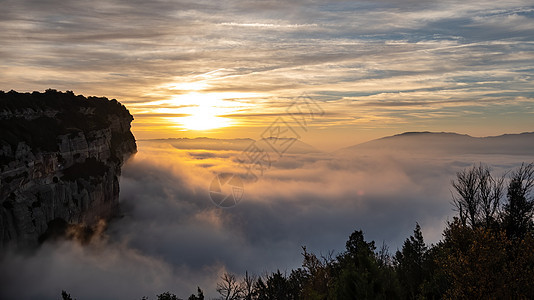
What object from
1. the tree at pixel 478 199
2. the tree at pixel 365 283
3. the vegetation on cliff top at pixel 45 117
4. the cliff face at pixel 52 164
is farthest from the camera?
the vegetation on cliff top at pixel 45 117

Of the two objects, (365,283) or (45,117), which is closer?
(365,283)

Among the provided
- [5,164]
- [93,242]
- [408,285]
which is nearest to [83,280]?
[93,242]

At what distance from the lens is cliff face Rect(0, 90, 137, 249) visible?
89500 mm

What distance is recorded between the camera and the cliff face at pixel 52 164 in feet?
294

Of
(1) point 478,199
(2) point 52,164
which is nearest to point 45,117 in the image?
(2) point 52,164

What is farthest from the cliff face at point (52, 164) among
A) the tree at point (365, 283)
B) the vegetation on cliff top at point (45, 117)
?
the tree at point (365, 283)

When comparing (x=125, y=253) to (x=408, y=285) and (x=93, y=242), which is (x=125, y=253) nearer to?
(x=93, y=242)

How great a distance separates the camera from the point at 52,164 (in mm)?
106438

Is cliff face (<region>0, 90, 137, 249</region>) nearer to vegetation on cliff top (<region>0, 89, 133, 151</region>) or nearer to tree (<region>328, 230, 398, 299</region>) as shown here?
vegetation on cliff top (<region>0, 89, 133, 151</region>)

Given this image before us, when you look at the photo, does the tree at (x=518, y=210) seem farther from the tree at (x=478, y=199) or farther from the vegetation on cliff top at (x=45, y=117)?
the vegetation on cliff top at (x=45, y=117)

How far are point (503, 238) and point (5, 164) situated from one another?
313 feet

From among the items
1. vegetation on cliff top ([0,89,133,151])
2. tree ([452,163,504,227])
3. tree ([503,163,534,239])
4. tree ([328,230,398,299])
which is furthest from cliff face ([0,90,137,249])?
tree ([503,163,534,239])

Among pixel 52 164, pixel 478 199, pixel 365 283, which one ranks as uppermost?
pixel 52 164

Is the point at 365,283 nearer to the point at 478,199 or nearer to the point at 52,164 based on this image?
the point at 478,199
